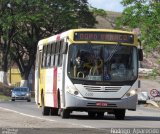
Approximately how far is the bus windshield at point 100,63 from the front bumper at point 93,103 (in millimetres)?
772

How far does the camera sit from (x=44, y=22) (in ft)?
256

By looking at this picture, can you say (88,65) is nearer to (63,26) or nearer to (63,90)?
(63,90)

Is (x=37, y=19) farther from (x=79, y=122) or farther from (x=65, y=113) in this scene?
(x=79, y=122)

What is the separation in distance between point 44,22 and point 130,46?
52225 millimetres

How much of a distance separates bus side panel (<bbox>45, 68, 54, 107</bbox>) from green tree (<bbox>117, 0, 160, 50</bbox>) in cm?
2298

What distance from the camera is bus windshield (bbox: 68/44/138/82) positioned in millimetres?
25812

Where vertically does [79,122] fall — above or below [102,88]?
below

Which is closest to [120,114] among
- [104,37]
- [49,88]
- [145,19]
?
[104,37]

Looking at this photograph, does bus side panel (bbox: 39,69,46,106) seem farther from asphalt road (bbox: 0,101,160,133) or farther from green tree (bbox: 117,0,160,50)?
green tree (bbox: 117,0,160,50)

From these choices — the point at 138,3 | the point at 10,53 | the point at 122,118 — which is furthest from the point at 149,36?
the point at 10,53

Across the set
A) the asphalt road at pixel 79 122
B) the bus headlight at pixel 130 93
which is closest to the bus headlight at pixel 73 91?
the asphalt road at pixel 79 122

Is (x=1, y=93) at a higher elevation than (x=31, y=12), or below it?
below

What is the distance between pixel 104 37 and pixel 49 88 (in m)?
4.10

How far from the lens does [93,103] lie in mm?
25719
